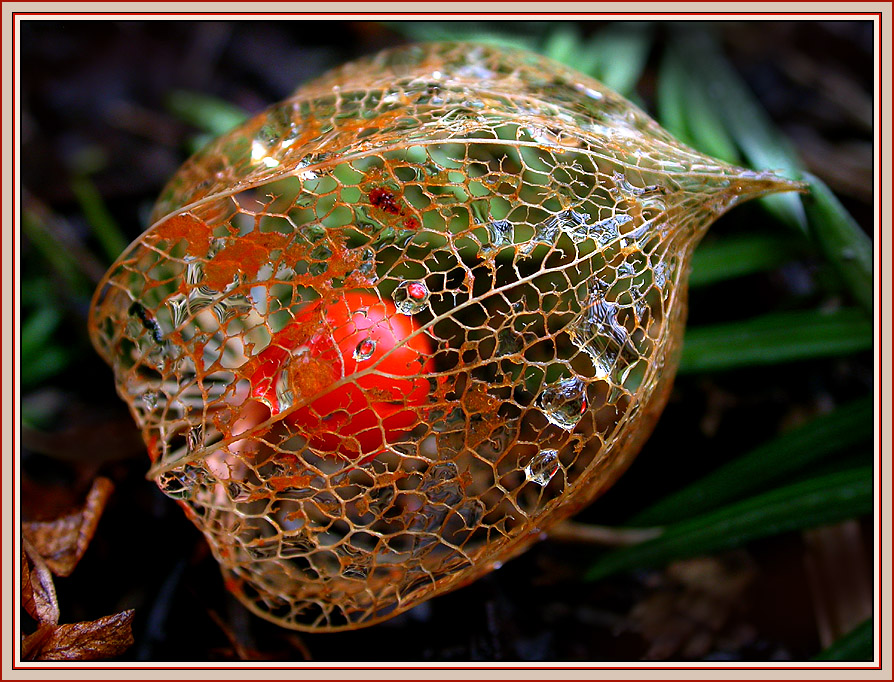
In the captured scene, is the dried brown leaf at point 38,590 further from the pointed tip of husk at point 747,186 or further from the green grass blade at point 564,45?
the green grass blade at point 564,45

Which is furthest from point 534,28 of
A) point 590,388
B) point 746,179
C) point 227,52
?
point 590,388

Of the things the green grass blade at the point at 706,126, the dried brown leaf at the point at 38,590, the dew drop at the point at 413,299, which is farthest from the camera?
the green grass blade at the point at 706,126

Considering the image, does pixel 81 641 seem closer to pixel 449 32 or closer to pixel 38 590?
pixel 38 590

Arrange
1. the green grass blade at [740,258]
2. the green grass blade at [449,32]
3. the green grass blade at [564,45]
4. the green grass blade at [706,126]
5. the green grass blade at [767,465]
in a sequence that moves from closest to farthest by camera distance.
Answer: the green grass blade at [767,465] < the green grass blade at [740,258] < the green grass blade at [706,126] < the green grass blade at [564,45] < the green grass blade at [449,32]

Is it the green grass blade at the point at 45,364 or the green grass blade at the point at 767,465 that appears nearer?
the green grass blade at the point at 767,465

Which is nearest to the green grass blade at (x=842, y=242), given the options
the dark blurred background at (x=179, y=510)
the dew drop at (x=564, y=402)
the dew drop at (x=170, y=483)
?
the dark blurred background at (x=179, y=510)

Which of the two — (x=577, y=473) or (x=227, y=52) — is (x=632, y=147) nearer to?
(x=577, y=473)

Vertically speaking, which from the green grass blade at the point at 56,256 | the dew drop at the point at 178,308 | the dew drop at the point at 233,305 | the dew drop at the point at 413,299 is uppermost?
the green grass blade at the point at 56,256
